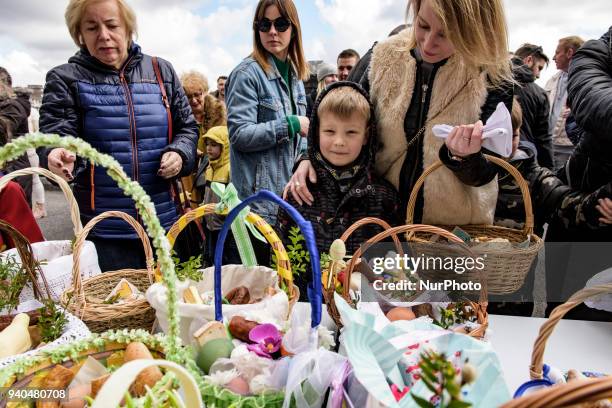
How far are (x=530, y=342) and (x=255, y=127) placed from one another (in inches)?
55.1

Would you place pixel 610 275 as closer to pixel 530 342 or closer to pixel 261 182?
pixel 530 342

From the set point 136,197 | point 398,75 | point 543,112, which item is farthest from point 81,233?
point 543,112

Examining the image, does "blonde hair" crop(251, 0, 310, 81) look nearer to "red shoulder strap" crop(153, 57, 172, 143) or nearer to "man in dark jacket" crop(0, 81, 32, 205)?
"red shoulder strap" crop(153, 57, 172, 143)

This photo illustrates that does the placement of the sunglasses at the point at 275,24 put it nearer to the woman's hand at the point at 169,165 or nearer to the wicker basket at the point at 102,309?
the woman's hand at the point at 169,165

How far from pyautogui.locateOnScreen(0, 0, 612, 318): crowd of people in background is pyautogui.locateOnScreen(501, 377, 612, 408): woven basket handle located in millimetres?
931

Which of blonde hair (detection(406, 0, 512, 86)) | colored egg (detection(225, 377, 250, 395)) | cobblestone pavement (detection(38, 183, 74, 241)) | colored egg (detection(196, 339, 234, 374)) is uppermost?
blonde hair (detection(406, 0, 512, 86))

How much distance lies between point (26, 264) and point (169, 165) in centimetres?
81

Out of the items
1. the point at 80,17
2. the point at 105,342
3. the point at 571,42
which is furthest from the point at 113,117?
the point at 571,42

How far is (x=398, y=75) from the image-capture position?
1.60m

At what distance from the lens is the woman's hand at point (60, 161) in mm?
1628

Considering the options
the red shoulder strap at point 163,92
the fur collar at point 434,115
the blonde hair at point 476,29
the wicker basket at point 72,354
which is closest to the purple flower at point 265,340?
the wicker basket at point 72,354

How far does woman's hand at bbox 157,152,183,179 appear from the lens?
193cm

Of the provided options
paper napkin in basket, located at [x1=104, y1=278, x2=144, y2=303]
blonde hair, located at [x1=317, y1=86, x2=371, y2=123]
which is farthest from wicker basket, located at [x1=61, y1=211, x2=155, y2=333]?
blonde hair, located at [x1=317, y1=86, x2=371, y2=123]

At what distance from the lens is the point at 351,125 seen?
1.61m
